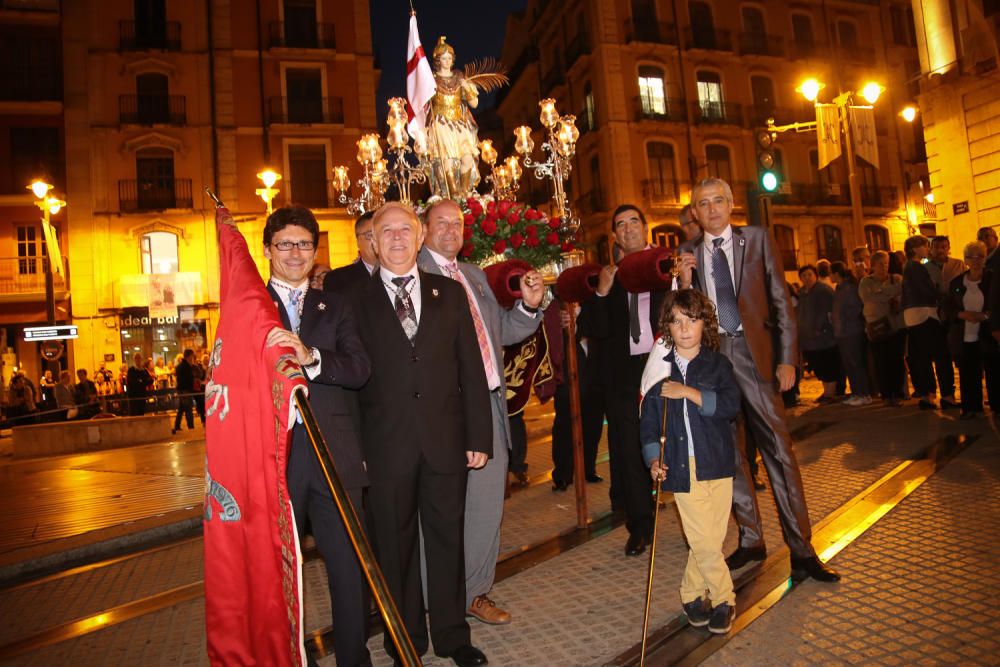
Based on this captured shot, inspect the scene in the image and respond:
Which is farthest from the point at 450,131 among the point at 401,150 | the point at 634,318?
the point at 634,318

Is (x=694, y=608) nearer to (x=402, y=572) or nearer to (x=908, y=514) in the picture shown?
(x=402, y=572)

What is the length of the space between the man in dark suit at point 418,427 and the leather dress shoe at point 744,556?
165 cm

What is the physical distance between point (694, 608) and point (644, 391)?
1.05m

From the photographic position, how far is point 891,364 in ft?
32.1

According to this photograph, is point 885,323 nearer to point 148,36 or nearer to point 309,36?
point 309,36

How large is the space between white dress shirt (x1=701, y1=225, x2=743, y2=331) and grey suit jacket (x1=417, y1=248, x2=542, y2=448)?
1.02m

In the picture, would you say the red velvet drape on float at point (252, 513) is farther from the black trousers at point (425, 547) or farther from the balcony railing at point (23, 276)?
the balcony railing at point (23, 276)

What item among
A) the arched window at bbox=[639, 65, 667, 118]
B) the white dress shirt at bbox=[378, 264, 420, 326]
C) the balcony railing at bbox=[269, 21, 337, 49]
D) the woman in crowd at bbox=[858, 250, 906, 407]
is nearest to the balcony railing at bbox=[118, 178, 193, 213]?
the balcony railing at bbox=[269, 21, 337, 49]

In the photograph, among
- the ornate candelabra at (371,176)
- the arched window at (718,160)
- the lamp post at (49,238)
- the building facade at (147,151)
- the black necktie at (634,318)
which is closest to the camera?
the black necktie at (634,318)

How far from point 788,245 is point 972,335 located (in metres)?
27.6

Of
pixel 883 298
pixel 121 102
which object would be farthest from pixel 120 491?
pixel 121 102

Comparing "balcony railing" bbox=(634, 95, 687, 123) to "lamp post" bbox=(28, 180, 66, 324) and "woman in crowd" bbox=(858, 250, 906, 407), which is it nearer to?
"woman in crowd" bbox=(858, 250, 906, 407)

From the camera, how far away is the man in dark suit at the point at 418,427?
3146 millimetres

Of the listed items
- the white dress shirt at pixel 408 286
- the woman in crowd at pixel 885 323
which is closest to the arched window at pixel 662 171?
the woman in crowd at pixel 885 323
